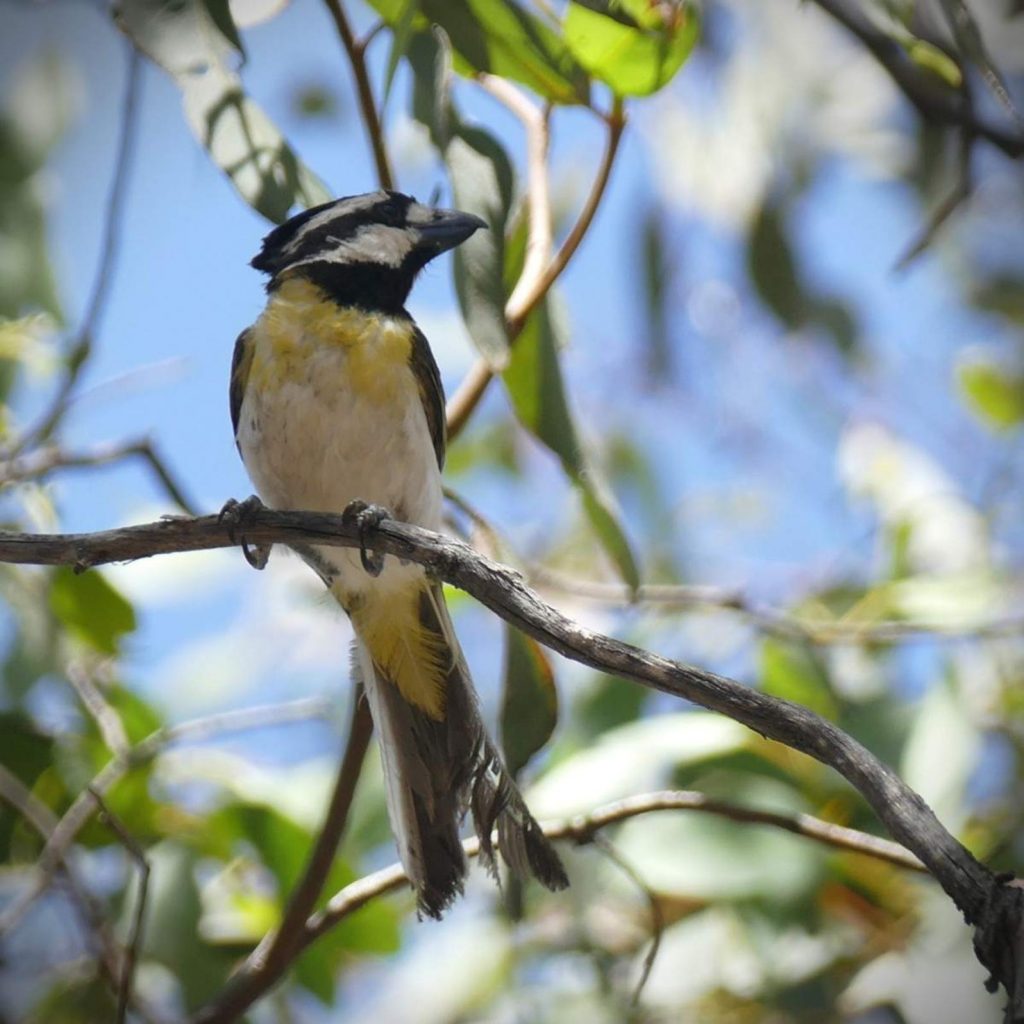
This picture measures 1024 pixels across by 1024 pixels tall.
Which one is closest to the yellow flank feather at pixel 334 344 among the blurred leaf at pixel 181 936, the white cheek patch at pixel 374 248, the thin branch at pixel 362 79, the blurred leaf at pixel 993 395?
the white cheek patch at pixel 374 248

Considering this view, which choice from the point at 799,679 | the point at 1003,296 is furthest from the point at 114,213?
the point at 1003,296

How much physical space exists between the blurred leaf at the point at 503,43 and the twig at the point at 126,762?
1.08 meters

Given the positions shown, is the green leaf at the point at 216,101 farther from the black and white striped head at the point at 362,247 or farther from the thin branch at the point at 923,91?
the thin branch at the point at 923,91

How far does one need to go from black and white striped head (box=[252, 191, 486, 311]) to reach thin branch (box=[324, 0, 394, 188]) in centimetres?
21

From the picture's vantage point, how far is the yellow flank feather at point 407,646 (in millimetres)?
2590

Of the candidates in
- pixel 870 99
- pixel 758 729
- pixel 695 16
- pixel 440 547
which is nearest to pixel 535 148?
pixel 695 16

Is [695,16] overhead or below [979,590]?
overhead

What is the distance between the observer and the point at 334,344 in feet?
8.36

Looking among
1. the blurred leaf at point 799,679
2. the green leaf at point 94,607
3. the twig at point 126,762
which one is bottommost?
the blurred leaf at point 799,679

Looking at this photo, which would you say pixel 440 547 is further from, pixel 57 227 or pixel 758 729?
pixel 57 227

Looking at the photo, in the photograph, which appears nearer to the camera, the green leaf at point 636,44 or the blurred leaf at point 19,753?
the green leaf at point 636,44

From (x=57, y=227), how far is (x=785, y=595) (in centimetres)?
225

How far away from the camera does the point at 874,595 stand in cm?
316

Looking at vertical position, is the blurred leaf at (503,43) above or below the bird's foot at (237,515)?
above
